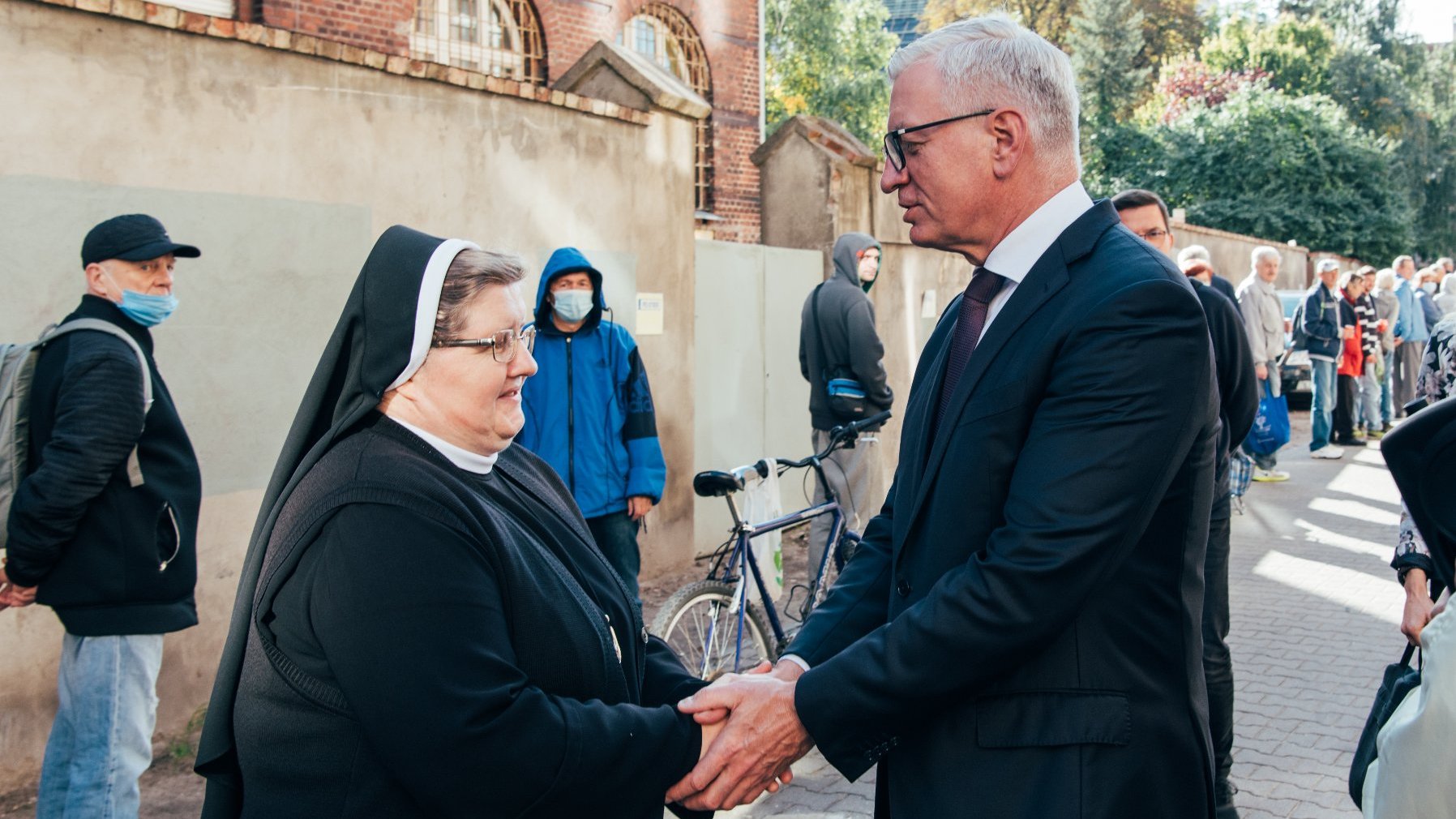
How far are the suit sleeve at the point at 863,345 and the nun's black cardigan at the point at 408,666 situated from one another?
5818 millimetres

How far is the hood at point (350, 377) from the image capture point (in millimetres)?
2230

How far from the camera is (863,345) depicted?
8.01m

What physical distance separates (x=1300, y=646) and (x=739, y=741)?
5.91 m

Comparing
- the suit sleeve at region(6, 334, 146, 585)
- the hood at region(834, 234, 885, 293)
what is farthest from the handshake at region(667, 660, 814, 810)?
the hood at region(834, 234, 885, 293)

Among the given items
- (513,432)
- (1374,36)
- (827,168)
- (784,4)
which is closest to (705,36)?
(827,168)

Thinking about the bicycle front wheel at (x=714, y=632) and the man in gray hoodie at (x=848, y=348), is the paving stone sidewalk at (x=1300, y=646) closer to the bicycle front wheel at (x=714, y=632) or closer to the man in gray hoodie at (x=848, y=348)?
the bicycle front wheel at (x=714, y=632)

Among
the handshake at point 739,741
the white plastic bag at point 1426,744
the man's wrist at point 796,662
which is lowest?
A: the handshake at point 739,741

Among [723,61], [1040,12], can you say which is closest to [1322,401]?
[723,61]

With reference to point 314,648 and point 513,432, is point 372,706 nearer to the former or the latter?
point 314,648

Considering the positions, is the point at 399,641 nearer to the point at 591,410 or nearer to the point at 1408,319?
the point at 591,410

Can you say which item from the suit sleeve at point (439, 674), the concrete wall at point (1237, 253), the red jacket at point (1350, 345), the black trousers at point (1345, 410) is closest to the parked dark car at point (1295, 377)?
the black trousers at point (1345, 410)

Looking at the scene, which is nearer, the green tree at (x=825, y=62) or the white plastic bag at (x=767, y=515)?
the white plastic bag at (x=767, y=515)

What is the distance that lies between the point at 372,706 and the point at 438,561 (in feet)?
0.83

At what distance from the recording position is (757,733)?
2598mm
